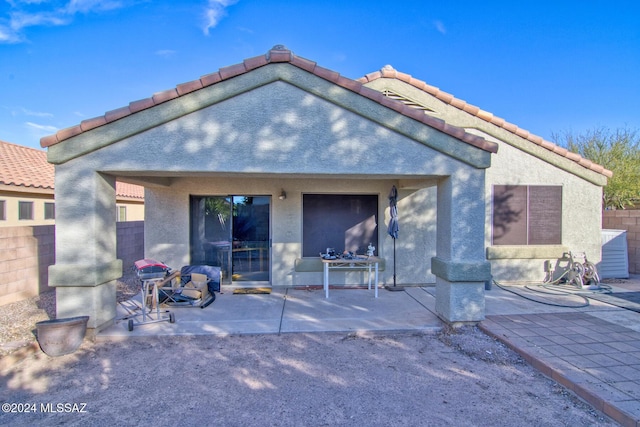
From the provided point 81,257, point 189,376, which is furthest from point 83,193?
point 189,376

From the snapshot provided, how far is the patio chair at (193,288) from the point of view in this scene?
22.1ft

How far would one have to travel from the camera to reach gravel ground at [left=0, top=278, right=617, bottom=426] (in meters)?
3.26

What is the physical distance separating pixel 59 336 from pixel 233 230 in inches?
171

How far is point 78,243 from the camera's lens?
16.3ft

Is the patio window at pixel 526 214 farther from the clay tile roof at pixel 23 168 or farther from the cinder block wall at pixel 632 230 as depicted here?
the clay tile roof at pixel 23 168

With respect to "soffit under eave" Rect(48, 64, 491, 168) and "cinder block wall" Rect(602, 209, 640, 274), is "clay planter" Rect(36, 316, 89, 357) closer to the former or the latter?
"soffit under eave" Rect(48, 64, 491, 168)

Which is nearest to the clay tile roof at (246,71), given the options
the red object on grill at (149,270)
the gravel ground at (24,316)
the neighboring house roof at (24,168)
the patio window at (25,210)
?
the red object on grill at (149,270)

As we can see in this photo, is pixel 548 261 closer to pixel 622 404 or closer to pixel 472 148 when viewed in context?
pixel 472 148

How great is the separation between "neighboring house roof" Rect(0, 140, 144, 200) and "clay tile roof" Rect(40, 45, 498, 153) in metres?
7.75

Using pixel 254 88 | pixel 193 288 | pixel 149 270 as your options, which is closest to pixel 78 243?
pixel 149 270

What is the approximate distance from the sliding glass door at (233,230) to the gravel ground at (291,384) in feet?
11.2

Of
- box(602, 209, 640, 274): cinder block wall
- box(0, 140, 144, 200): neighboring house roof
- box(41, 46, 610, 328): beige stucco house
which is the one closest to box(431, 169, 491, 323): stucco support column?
box(41, 46, 610, 328): beige stucco house

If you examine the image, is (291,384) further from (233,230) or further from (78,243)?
(233,230)

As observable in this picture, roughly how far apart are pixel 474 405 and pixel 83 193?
6.05 metres
